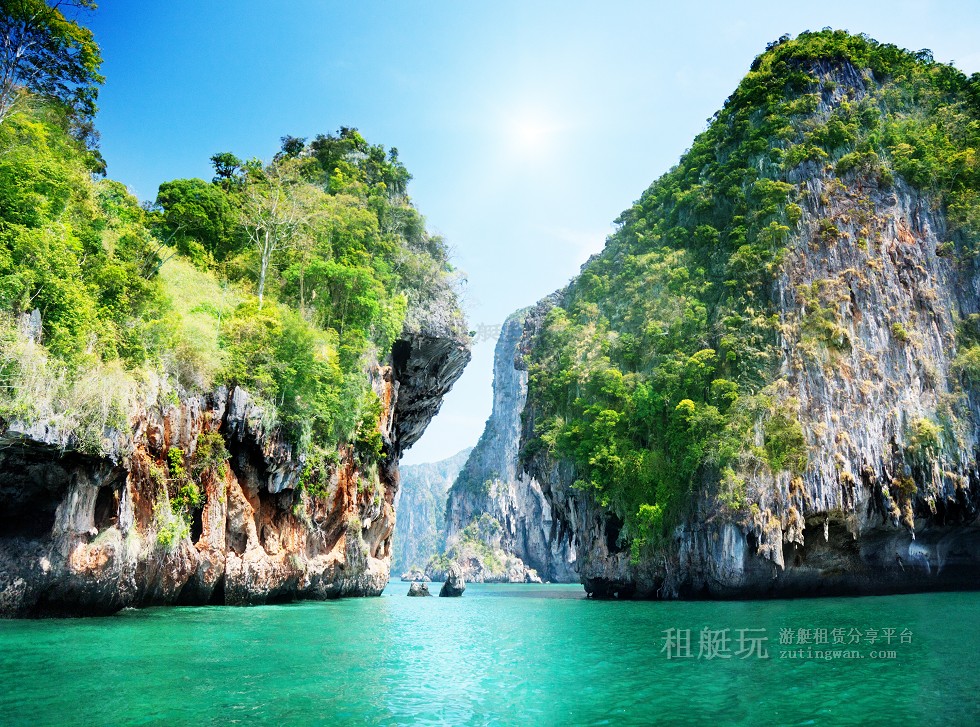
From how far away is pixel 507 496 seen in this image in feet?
378

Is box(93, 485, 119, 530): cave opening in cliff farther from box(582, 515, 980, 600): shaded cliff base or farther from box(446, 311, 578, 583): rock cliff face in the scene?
box(446, 311, 578, 583): rock cliff face

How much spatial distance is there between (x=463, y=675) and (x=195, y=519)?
12432 millimetres

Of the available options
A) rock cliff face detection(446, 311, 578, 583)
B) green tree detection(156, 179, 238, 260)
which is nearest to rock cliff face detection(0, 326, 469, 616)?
green tree detection(156, 179, 238, 260)

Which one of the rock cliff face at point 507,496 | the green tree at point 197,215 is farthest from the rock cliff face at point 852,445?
the rock cliff face at point 507,496

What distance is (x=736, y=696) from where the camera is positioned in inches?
313

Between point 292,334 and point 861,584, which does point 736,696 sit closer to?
point 292,334

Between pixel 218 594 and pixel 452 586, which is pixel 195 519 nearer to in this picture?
pixel 218 594

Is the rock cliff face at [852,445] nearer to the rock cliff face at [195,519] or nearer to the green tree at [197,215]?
the rock cliff face at [195,519]

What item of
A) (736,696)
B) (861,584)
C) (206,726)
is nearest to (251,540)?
(206,726)

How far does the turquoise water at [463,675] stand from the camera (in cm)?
705

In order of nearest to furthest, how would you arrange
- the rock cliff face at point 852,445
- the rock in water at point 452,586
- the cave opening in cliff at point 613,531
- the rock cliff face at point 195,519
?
the rock cliff face at point 195,519
the rock cliff face at point 852,445
the cave opening in cliff at point 613,531
the rock in water at point 452,586

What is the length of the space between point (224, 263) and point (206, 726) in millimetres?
22600

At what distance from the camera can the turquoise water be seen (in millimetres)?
7047

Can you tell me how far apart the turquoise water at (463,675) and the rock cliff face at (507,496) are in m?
85.5
